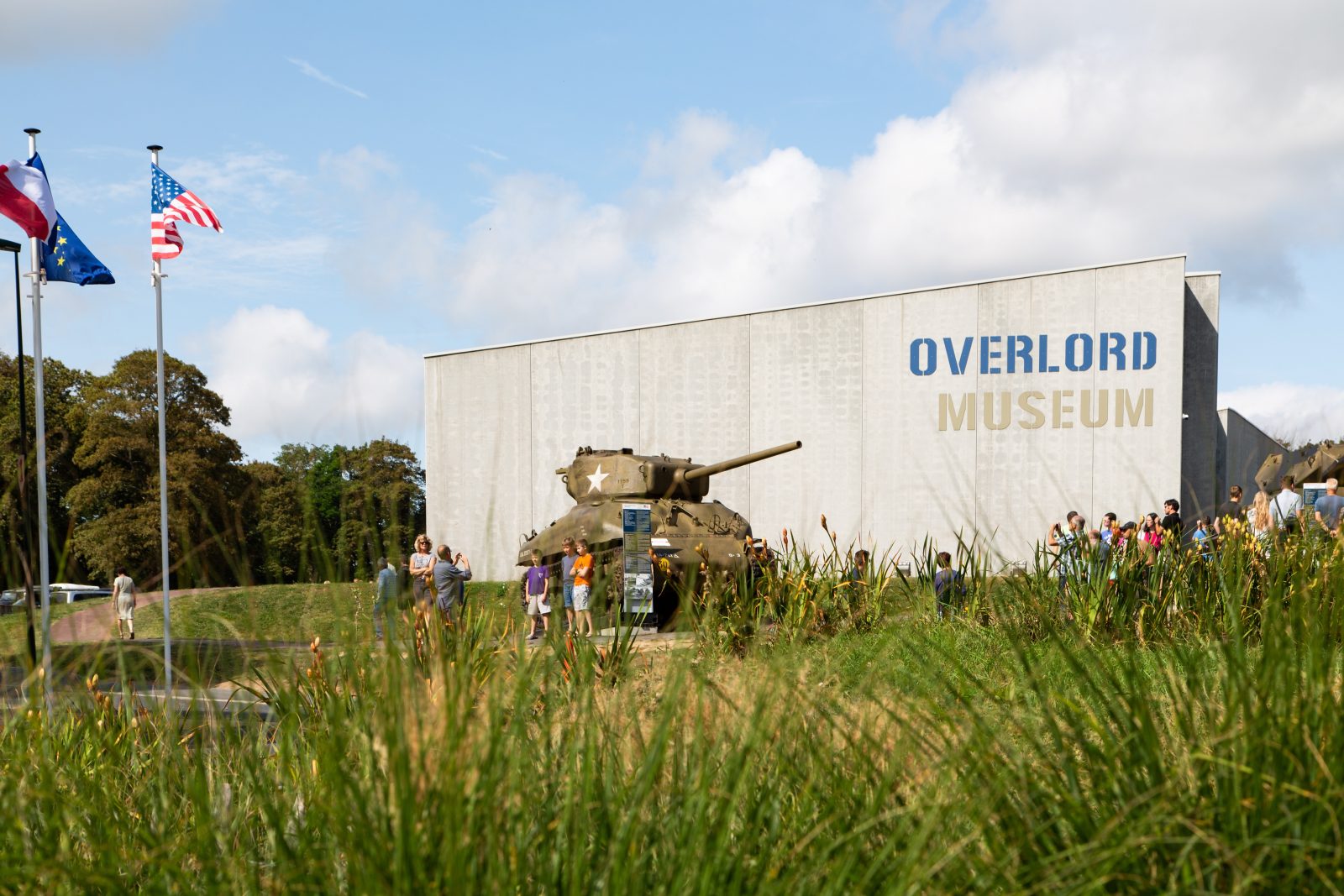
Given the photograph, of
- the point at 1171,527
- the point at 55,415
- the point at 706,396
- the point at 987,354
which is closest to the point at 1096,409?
the point at 987,354

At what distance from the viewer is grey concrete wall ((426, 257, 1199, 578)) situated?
97.0 ft

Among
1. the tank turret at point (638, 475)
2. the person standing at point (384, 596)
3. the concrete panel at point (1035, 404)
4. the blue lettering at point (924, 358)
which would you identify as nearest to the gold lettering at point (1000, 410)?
the concrete panel at point (1035, 404)

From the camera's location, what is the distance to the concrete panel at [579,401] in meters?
34.8

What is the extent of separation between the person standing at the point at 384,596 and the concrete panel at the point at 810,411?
28.6m

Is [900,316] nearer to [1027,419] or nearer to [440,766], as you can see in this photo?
[1027,419]

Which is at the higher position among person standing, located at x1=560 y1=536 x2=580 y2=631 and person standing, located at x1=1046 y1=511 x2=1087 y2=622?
person standing, located at x1=1046 y1=511 x2=1087 y2=622

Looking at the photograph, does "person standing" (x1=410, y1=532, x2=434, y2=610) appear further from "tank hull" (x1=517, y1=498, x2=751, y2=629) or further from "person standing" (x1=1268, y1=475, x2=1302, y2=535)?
"tank hull" (x1=517, y1=498, x2=751, y2=629)

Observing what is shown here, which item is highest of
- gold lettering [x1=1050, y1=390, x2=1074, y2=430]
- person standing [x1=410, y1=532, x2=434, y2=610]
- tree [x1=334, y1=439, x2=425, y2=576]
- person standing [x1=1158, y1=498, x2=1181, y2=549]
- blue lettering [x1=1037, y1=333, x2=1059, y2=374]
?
blue lettering [x1=1037, y1=333, x2=1059, y2=374]

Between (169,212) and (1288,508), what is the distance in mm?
16191

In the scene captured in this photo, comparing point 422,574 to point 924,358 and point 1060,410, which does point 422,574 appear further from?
point 924,358

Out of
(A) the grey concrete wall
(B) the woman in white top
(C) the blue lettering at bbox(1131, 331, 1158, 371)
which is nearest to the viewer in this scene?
(B) the woman in white top

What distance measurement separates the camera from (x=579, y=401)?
35.3 metres

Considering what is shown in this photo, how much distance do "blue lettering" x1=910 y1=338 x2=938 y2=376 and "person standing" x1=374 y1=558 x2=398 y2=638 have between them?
28664 millimetres

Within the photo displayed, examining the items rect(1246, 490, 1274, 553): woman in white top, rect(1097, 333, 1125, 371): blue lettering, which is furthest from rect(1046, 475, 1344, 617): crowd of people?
rect(1097, 333, 1125, 371): blue lettering
